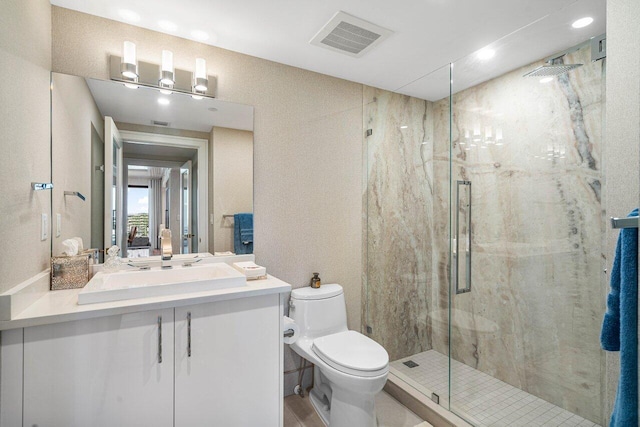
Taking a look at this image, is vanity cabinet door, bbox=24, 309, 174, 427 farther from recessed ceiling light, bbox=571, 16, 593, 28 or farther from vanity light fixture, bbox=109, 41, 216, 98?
recessed ceiling light, bbox=571, 16, 593, 28

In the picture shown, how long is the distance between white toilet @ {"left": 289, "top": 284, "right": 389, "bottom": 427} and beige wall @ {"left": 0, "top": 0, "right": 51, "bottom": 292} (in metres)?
1.44

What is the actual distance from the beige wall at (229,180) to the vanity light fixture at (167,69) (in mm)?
382

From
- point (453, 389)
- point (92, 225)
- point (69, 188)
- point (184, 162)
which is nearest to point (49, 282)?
point (92, 225)

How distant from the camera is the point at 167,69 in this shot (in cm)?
184

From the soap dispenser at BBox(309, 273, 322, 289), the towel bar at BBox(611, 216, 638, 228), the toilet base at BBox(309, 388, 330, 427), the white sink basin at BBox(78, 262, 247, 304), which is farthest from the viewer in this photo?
the soap dispenser at BBox(309, 273, 322, 289)

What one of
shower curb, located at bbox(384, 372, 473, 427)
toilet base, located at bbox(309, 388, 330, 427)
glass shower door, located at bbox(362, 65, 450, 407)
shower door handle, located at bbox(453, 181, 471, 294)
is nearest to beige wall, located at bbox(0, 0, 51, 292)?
toilet base, located at bbox(309, 388, 330, 427)

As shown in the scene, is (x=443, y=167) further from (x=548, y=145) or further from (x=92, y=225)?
(x=92, y=225)

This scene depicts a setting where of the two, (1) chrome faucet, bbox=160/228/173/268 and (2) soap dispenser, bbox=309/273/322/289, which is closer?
(1) chrome faucet, bbox=160/228/173/268

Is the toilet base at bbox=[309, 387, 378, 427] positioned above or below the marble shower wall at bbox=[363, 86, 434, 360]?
below

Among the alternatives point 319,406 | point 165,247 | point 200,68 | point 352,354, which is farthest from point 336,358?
point 200,68

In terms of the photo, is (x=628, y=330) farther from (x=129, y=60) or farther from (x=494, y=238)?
(x=129, y=60)

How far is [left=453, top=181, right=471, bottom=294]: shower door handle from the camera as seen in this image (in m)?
2.34

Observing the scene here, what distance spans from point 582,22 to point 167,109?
2.39 meters

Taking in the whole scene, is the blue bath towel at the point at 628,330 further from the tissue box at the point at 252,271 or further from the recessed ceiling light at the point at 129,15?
the recessed ceiling light at the point at 129,15
